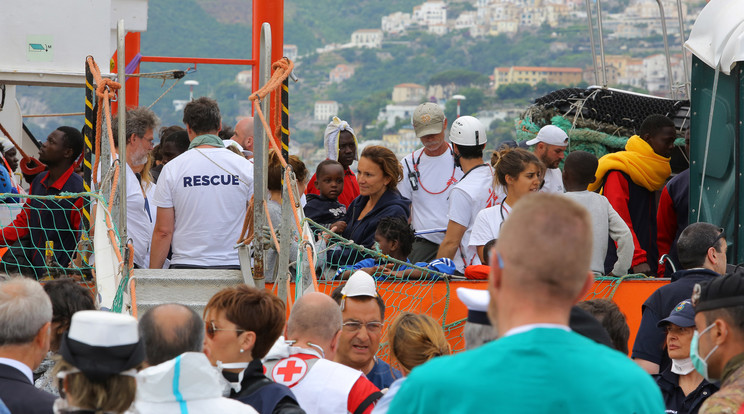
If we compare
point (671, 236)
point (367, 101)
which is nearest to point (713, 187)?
point (671, 236)

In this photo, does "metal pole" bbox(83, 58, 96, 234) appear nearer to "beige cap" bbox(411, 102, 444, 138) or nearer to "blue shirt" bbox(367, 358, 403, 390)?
"beige cap" bbox(411, 102, 444, 138)

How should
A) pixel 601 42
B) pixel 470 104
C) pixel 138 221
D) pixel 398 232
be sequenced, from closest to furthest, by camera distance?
1. pixel 398 232
2. pixel 138 221
3. pixel 601 42
4. pixel 470 104

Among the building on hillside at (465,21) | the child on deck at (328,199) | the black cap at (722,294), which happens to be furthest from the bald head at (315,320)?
the building on hillside at (465,21)

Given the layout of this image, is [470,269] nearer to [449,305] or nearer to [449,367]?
[449,305]

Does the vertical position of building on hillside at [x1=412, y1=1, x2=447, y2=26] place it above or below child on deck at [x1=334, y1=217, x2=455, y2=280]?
above

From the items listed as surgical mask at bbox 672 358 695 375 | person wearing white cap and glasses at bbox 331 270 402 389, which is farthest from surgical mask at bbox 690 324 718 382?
person wearing white cap and glasses at bbox 331 270 402 389

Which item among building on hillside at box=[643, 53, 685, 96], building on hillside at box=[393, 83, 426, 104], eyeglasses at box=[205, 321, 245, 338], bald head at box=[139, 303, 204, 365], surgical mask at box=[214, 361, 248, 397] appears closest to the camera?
bald head at box=[139, 303, 204, 365]

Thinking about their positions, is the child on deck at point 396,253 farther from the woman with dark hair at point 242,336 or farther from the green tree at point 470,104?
the green tree at point 470,104

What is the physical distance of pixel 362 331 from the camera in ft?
16.9

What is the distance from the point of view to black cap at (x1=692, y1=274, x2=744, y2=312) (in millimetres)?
3879

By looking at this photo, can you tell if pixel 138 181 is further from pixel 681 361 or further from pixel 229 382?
pixel 681 361

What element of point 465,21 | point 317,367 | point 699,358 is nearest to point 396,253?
point 317,367

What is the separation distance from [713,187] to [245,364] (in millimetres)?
5164

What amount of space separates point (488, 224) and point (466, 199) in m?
0.44
